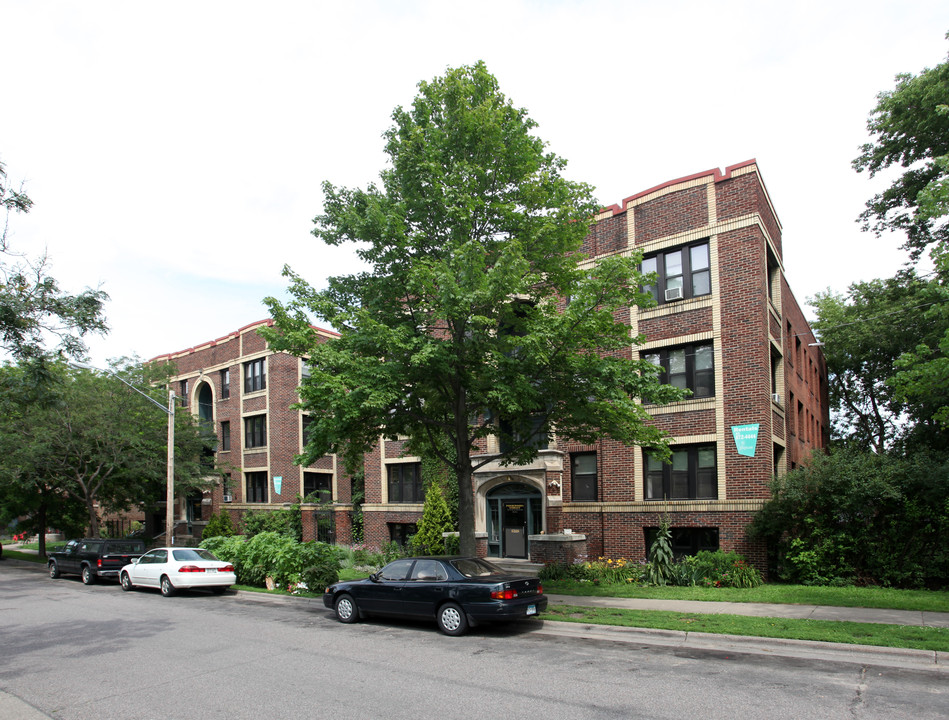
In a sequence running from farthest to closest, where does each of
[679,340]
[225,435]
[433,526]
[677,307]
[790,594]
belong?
[225,435], [433,526], [677,307], [679,340], [790,594]

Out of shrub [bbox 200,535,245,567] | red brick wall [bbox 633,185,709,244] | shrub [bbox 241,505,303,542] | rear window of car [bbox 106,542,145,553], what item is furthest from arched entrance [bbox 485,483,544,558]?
shrub [bbox 241,505,303,542]

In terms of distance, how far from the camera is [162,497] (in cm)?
4100

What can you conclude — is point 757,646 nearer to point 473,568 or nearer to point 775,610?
point 775,610

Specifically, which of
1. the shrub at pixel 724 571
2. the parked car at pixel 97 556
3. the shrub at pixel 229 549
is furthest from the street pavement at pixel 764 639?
the parked car at pixel 97 556

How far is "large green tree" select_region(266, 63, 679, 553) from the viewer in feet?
44.8

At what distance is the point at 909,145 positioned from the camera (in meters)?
21.9

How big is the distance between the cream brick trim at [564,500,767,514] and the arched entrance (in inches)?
62.7

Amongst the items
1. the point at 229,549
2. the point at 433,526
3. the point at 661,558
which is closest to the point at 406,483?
the point at 433,526

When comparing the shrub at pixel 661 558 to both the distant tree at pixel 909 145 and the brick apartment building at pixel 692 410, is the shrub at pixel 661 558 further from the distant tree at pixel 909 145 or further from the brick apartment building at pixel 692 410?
the distant tree at pixel 909 145

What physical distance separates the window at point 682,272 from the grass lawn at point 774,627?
395 inches

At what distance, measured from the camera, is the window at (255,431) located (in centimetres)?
3662

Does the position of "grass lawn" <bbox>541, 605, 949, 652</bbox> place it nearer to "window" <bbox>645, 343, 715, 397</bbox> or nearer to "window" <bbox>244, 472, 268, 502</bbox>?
"window" <bbox>645, 343, 715, 397</bbox>

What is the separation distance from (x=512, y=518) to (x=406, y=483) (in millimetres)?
6319

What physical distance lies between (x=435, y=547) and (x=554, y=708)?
16.9m
